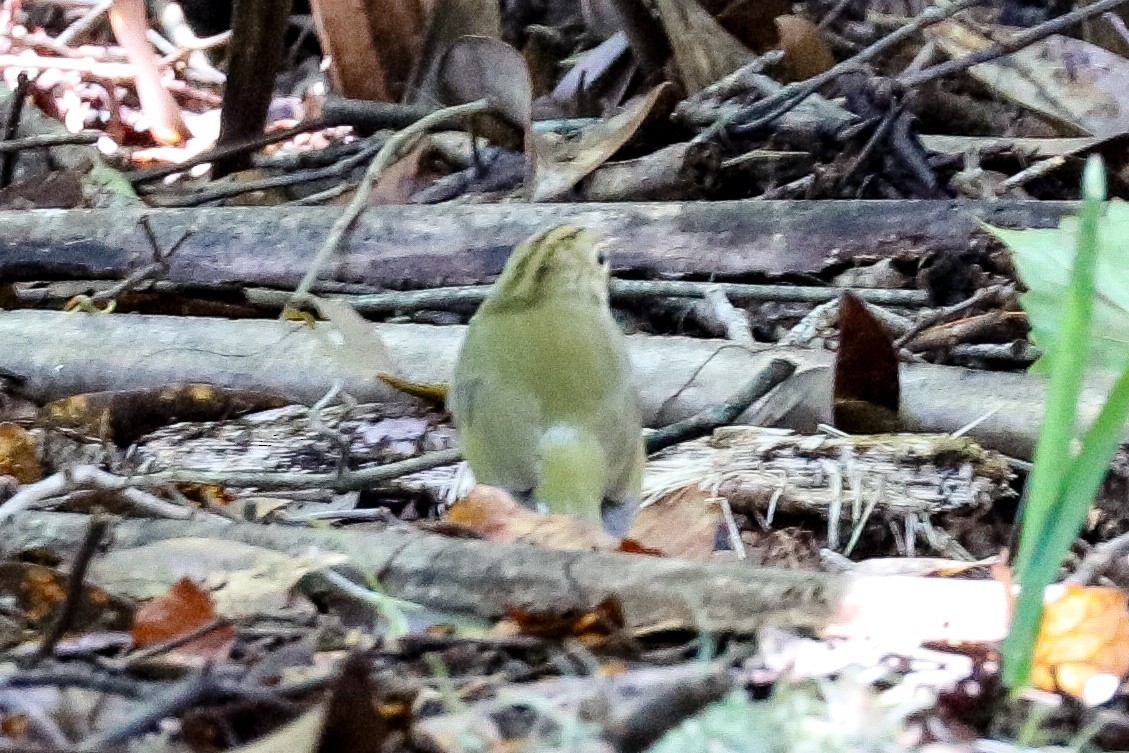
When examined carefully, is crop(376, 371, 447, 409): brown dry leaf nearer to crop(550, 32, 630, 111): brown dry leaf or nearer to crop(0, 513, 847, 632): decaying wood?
crop(0, 513, 847, 632): decaying wood

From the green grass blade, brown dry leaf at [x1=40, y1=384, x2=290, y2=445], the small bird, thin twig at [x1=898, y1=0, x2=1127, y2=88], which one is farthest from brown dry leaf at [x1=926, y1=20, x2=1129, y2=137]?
the green grass blade

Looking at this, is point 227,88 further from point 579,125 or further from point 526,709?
point 526,709

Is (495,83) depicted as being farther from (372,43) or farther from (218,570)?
(218,570)

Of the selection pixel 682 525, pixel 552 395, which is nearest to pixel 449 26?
pixel 552 395

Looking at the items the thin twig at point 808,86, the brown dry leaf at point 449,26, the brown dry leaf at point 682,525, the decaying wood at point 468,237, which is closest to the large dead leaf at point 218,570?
the brown dry leaf at point 682,525

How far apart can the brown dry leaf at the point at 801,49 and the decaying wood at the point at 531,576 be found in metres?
3.63

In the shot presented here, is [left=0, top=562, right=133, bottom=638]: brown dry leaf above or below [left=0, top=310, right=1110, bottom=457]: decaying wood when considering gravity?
above

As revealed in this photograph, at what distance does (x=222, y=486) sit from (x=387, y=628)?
1.08 metres

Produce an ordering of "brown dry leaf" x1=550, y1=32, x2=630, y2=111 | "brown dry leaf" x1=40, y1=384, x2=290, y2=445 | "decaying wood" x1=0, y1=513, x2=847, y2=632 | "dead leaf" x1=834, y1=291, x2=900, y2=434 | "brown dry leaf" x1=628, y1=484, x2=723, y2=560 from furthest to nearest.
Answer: "brown dry leaf" x1=550, y1=32, x2=630, y2=111 < "brown dry leaf" x1=40, y1=384, x2=290, y2=445 < "dead leaf" x1=834, y1=291, x2=900, y2=434 < "brown dry leaf" x1=628, y1=484, x2=723, y2=560 < "decaying wood" x1=0, y1=513, x2=847, y2=632

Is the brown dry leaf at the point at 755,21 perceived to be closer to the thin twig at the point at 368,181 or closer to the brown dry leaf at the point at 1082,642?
the thin twig at the point at 368,181

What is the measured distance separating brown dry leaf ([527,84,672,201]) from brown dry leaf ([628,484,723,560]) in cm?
179

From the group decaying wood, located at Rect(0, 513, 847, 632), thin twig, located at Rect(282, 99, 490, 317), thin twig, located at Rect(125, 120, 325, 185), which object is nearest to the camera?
decaying wood, located at Rect(0, 513, 847, 632)

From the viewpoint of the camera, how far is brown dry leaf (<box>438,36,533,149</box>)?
466 centimetres

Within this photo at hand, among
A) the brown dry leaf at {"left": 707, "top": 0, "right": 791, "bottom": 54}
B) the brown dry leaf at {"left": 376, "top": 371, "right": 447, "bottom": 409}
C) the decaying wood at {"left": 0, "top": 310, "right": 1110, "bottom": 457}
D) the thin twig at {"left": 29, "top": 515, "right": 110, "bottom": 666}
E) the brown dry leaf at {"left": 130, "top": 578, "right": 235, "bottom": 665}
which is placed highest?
the thin twig at {"left": 29, "top": 515, "right": 110, "bottom": 666}
